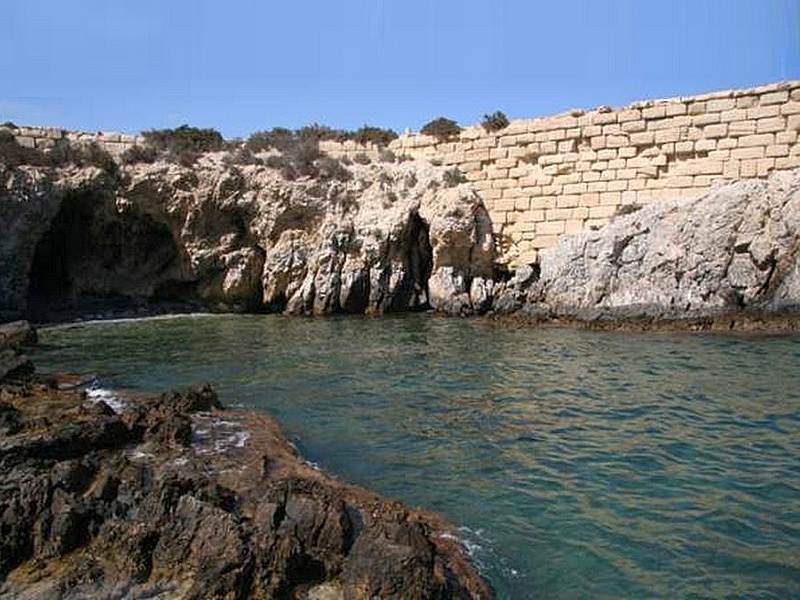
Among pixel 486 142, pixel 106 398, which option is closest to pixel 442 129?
pixel 486 142

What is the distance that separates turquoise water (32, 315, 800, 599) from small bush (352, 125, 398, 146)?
11572 mm

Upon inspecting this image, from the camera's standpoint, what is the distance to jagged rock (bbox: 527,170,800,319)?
1675 centimetres

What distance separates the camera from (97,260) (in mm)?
22547

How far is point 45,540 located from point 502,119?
68.4ft

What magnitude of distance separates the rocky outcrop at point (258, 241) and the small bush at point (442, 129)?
152 centimetres

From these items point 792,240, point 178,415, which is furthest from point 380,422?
point 792,240

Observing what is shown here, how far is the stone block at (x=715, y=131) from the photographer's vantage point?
1891 cm

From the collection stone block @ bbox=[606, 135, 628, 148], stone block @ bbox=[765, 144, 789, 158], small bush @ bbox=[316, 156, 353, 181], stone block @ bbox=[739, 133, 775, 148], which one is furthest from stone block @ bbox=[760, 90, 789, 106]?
small bush @ bbox=[316, 156, 353, 181]

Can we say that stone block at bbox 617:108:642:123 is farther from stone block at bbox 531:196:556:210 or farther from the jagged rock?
stone block at bbox 531:196:556:210

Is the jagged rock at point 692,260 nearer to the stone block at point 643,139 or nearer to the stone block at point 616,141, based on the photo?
the stone block at point 643,139

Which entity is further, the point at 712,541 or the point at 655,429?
the point at 655,429

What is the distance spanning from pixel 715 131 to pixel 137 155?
18.6m

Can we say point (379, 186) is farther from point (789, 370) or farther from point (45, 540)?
point (45, 540)

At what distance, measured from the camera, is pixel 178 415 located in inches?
315
